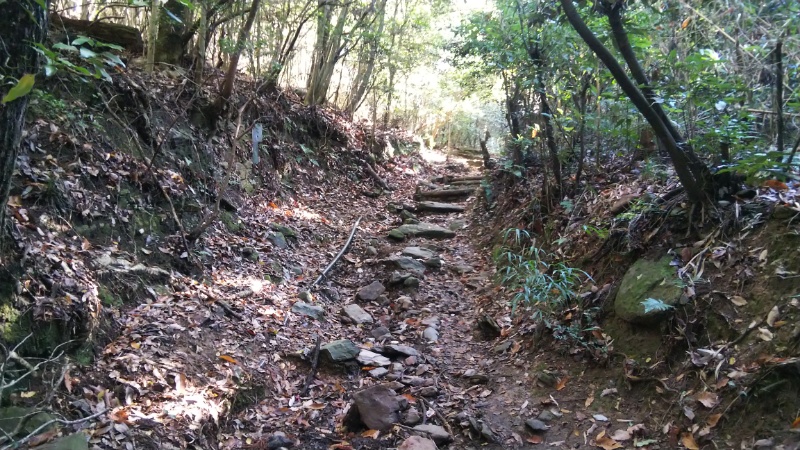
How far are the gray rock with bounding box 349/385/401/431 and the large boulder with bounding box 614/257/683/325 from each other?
78.1 inches

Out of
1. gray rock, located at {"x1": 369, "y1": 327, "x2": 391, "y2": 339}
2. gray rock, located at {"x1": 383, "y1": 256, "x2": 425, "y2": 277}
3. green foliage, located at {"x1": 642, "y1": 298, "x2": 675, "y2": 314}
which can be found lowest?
gray rock, located at {"x1": 369, "y1": 327, "x2": 391, "y2": 339}

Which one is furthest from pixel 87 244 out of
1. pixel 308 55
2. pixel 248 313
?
pixel 308 55

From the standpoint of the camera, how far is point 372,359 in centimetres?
464

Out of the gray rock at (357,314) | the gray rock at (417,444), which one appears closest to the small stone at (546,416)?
the gray rock at (417,444)

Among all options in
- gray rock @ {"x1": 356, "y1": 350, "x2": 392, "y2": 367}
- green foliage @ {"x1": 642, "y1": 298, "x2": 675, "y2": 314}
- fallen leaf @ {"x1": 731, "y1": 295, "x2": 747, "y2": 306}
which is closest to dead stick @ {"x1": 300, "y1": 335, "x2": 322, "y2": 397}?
gray rock @ {"x1": 356, "y1": 350, "x2": 392, "y2": 367}

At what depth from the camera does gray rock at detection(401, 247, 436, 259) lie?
712cm

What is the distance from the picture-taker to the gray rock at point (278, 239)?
6.79 m

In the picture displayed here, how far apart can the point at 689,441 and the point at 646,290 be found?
1.23 meters

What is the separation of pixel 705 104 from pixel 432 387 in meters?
3.27

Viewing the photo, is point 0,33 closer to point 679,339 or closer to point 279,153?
point 679,339

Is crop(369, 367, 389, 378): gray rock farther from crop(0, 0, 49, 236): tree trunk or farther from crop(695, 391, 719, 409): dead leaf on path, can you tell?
crop(0, 0, 49, 236): tree trunk

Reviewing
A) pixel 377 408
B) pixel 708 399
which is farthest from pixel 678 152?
pixel 377 408

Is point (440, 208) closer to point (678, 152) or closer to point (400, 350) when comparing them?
point (400, 350)

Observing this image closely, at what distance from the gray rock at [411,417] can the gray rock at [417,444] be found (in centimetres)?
26
